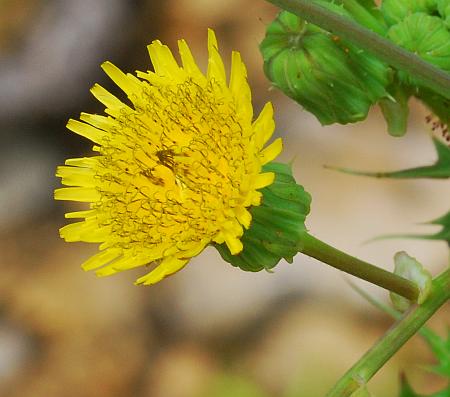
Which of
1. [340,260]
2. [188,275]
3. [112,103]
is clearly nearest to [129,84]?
[112,103]

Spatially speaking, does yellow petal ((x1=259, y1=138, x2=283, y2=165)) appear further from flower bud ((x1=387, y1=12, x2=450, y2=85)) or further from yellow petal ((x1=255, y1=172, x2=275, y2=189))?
flower bud ((x1=387, y1=12, x2=450, y2=85))

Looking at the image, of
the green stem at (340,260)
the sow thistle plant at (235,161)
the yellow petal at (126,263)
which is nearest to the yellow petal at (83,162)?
the sow thistle plant at (235,161)

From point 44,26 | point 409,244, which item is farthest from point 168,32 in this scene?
point 409,244

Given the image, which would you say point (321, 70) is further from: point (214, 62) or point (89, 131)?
point (89, 131)

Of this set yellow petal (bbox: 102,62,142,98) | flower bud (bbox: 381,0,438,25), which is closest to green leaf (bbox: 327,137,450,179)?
flower bud (bbox: 381,0,438,25)

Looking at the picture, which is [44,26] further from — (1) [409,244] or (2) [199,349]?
(1) [409,244]

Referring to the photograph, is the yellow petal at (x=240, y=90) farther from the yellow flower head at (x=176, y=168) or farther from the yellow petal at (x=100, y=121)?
the yellow petal at (x=100, y=121)
